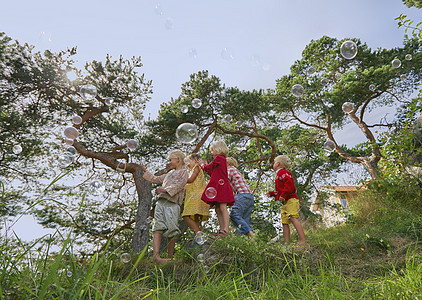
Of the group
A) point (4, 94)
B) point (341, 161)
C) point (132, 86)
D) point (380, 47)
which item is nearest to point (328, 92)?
point (380, 47)

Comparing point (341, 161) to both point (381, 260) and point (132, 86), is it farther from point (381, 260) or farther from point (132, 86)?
point (381, 260)

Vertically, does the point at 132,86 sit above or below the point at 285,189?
above

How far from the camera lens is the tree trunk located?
6.75 metres

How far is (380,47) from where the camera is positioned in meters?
11.5

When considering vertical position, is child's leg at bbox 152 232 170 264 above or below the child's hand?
below

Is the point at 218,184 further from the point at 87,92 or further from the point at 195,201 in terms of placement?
the point at 87,92

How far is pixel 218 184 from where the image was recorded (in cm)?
402

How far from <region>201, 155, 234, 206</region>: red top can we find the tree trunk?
11.2ft

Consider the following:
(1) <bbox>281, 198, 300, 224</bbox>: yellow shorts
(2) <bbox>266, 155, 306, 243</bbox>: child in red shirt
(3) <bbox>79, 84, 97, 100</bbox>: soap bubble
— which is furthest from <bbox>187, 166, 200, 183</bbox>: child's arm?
(3) <bbox>79, 84, 97, 100</bbox>: soap bubble

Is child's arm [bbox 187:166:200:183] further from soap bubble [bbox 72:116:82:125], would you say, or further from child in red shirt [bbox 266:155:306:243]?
soap bubble [bbox 72:116:82:125]

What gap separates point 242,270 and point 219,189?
1.22m

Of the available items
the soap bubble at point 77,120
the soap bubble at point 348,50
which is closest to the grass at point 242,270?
the soap bubble at point 77,120

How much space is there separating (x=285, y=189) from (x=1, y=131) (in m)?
7.27

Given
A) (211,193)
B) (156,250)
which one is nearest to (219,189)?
(211,193)
